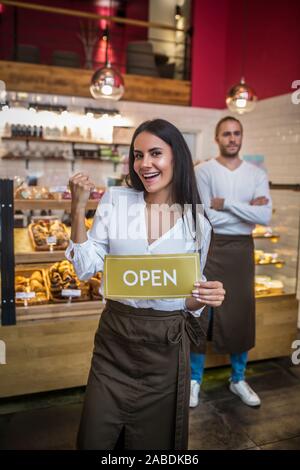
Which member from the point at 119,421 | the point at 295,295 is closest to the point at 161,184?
the point at 119,421

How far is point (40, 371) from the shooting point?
2.78 metres

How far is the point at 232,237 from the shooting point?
2846 millimetres

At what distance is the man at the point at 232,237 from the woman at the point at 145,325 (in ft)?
3.82

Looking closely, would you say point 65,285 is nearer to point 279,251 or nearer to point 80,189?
point 80,189

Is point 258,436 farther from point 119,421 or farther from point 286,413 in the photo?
point 119,421

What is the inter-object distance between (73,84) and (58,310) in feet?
15.1

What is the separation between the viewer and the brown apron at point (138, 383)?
1531 mm

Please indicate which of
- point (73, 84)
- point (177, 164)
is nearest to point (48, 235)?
point (177, 164)

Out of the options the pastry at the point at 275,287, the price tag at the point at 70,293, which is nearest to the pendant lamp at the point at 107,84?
the price tag at the point at 70,293

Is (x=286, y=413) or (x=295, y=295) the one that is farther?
(x=295, y=295)

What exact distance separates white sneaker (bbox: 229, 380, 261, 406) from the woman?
143 cm

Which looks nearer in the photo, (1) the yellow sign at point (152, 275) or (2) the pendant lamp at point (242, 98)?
(1) the yellow sign at point (152, 275)

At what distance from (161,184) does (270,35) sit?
16.1 feet

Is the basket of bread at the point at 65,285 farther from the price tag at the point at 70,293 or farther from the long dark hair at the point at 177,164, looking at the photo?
the long dark hair at the point at 177,164
